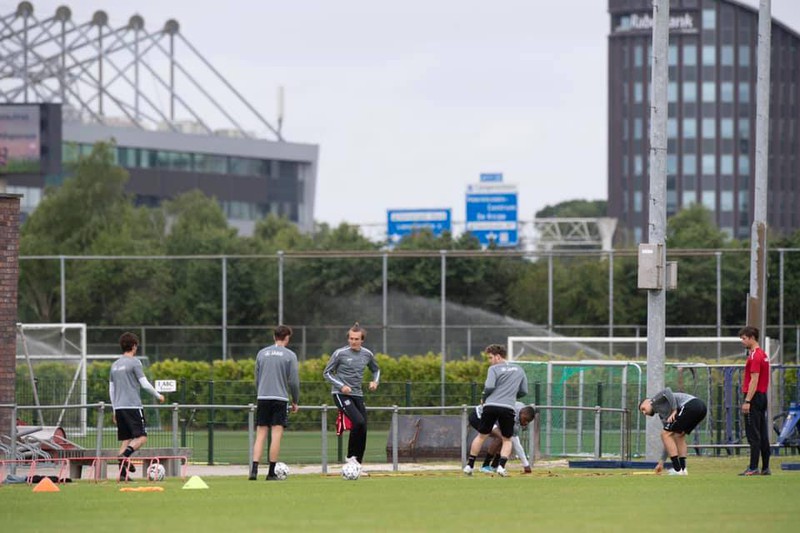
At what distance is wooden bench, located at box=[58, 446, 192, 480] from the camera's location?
20953 millimetres

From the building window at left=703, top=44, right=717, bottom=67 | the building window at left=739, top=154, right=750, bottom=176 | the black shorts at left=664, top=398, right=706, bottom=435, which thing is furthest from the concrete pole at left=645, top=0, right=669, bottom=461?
the building window at left=739, top=154, right=750, bottom=176

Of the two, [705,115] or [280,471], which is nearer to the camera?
[280,471]

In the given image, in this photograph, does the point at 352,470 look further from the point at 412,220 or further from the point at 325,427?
the point at 412,220

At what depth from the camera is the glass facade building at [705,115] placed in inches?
4419

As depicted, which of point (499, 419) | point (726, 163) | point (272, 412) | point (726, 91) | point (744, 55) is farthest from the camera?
point (726, 163)

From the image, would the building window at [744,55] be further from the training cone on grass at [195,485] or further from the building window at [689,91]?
the training cone on grass at [195,485]

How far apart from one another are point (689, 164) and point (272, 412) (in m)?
101

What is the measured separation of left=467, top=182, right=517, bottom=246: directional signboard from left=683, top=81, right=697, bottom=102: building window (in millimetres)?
40770

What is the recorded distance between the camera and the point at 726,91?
11506cm

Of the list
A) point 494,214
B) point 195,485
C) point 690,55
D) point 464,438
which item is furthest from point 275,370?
point 690,55

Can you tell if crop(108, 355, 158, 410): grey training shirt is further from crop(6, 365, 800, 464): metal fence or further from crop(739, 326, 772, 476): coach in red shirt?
crop(739, 326, 772, 476): coach in red shirt

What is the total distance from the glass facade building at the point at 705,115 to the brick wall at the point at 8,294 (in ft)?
291

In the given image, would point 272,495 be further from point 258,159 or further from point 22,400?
point 258,159

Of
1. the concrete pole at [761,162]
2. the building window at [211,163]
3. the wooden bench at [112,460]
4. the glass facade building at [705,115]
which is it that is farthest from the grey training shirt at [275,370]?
the glass facade building at [705,115]
